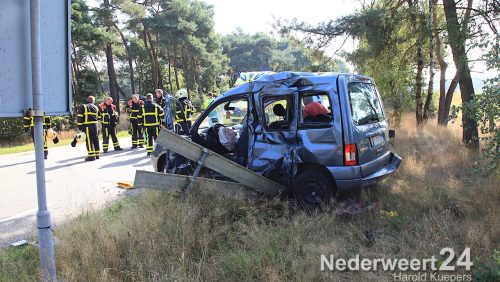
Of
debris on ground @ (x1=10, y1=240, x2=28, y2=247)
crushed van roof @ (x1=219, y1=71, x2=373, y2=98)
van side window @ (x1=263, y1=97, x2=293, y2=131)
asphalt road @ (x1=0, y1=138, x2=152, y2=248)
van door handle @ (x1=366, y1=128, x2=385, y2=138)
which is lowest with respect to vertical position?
debris on ground @ (x1=10, y1=240, x2=28, y2=247)

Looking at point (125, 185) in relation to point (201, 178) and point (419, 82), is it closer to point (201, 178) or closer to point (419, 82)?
point (201, 178)

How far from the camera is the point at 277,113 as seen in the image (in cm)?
593

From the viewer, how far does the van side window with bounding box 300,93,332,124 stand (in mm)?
5339

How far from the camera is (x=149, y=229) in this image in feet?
13.8

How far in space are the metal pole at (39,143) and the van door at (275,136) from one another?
10.3 ft

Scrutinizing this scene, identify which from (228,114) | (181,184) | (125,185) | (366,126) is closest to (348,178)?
(366,126)

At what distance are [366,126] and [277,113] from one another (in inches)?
51.0

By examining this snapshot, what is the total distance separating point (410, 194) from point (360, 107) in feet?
4.87

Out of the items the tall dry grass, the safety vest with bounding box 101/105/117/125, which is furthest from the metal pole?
the safety vest with bounding box 101/105/117/125

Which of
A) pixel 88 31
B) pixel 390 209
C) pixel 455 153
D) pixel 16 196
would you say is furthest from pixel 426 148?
pixel 88 31

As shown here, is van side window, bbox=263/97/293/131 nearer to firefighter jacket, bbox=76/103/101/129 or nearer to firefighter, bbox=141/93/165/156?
firefighter, bbox=141/93/165/156

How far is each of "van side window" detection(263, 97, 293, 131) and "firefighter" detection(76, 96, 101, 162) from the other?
705 cm

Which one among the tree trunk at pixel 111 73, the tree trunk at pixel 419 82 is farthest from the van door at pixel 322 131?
the tree trunk at pixel 111 73

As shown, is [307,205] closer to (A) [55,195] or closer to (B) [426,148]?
(A) [55,195]
